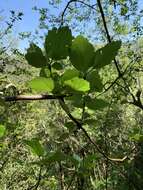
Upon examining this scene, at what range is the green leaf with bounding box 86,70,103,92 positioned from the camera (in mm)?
361

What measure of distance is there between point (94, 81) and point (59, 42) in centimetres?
5

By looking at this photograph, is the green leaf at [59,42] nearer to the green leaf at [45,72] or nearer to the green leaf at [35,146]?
the green leaf at [45,72]

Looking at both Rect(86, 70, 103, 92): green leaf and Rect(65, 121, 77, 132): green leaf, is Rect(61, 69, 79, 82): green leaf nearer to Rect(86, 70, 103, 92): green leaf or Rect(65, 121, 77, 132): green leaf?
Rect(86, 70, 103, 92): green leaf

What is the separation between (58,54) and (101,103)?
0.07 meters

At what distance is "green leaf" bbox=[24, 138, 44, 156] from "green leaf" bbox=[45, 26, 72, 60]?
12cm

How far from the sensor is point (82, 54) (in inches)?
13.5

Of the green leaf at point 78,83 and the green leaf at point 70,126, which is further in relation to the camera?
the green leaf at point 70,126

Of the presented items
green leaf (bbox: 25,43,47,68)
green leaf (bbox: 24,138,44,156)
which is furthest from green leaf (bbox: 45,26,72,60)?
green leaf (bbox: 24,138,44,156)

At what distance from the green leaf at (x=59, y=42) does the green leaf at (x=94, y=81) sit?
28mm

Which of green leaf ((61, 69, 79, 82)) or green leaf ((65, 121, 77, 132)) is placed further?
green leaf ((65, 121, 77, 132))

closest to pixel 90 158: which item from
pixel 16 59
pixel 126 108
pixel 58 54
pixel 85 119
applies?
pixel 85 119

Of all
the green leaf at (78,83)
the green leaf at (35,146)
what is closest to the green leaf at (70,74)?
the green leaf at (78,83)

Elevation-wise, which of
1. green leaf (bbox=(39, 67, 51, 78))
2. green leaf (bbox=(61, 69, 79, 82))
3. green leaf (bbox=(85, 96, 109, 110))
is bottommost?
green leaf (bbox=(85, 96, 109, 110))

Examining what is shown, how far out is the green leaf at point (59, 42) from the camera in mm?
346
